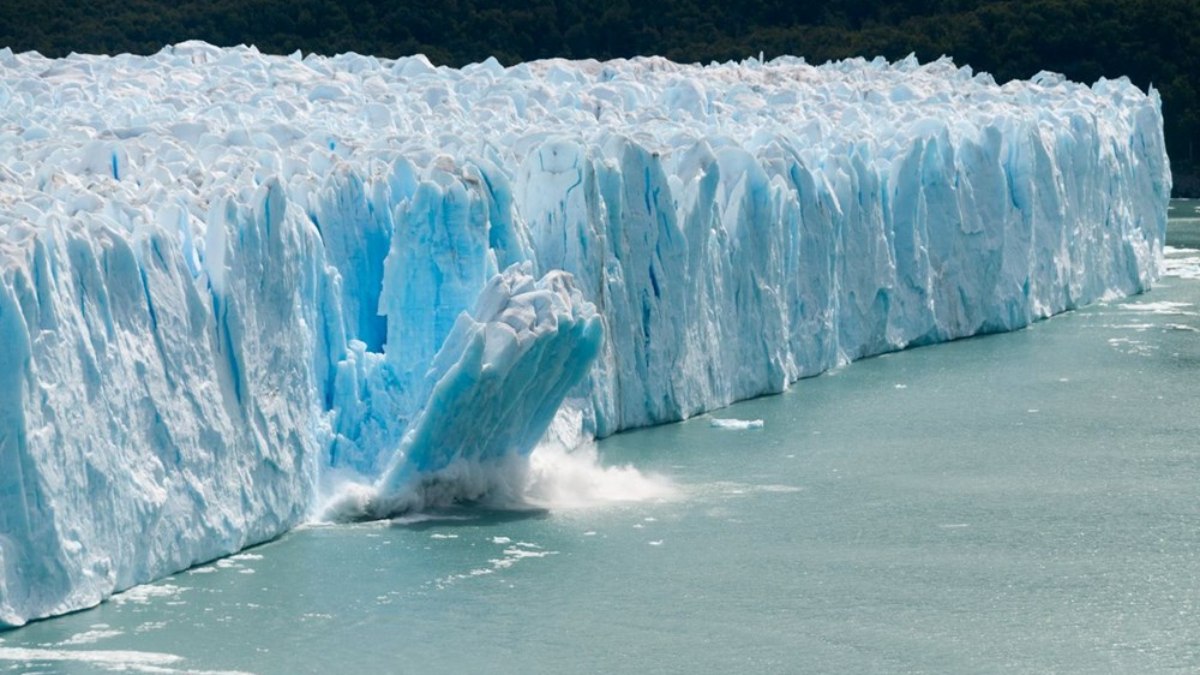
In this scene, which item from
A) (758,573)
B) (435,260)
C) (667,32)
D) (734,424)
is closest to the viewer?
(758,573)

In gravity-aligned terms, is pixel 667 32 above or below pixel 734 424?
above

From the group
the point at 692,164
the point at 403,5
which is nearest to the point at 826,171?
the point at 692,164

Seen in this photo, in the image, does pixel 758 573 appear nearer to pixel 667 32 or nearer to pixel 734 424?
pixel 734 424

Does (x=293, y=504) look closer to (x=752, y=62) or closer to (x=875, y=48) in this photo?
(x=752, y=62)

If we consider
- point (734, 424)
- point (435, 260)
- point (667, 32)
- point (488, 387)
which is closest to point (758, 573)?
point (488, 387)

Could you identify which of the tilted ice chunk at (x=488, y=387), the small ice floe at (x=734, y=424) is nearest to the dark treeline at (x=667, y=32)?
the small ice floe at (x=734, y=424)

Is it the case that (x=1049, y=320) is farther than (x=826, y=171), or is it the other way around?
(x=1049, y=320)

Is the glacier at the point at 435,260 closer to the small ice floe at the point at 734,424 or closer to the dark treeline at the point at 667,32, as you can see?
the small ice floe at the point at 734,424
